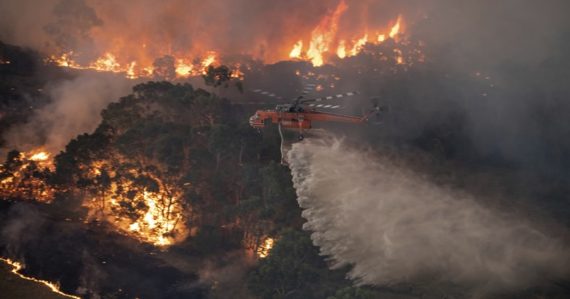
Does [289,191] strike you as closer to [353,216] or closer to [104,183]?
[353,216]

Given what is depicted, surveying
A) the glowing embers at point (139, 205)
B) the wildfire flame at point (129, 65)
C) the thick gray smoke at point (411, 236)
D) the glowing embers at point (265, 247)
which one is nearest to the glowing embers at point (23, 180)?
the glowing embers at point (139, 205)

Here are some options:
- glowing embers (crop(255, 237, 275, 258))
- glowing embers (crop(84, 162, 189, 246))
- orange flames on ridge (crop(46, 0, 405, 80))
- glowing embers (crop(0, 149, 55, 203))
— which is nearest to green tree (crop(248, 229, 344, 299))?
glowing embers (crop(255, 237, 275, 258))

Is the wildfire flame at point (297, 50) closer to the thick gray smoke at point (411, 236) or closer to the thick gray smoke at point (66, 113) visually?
the thick gray smoke at point (66, 113)

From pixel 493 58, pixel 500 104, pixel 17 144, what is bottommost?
pixel 17 144

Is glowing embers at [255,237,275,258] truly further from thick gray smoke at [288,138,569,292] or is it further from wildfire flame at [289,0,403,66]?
wildfire flame at [289,0,403,66]

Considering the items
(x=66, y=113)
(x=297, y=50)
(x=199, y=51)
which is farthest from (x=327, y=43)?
(x=66, y=113)

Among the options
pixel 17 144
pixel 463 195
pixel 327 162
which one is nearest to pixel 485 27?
pixel 463 195

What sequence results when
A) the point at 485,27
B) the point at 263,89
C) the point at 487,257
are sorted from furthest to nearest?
the point at 485,27 → the point at 263,89 → the point at 487,257
